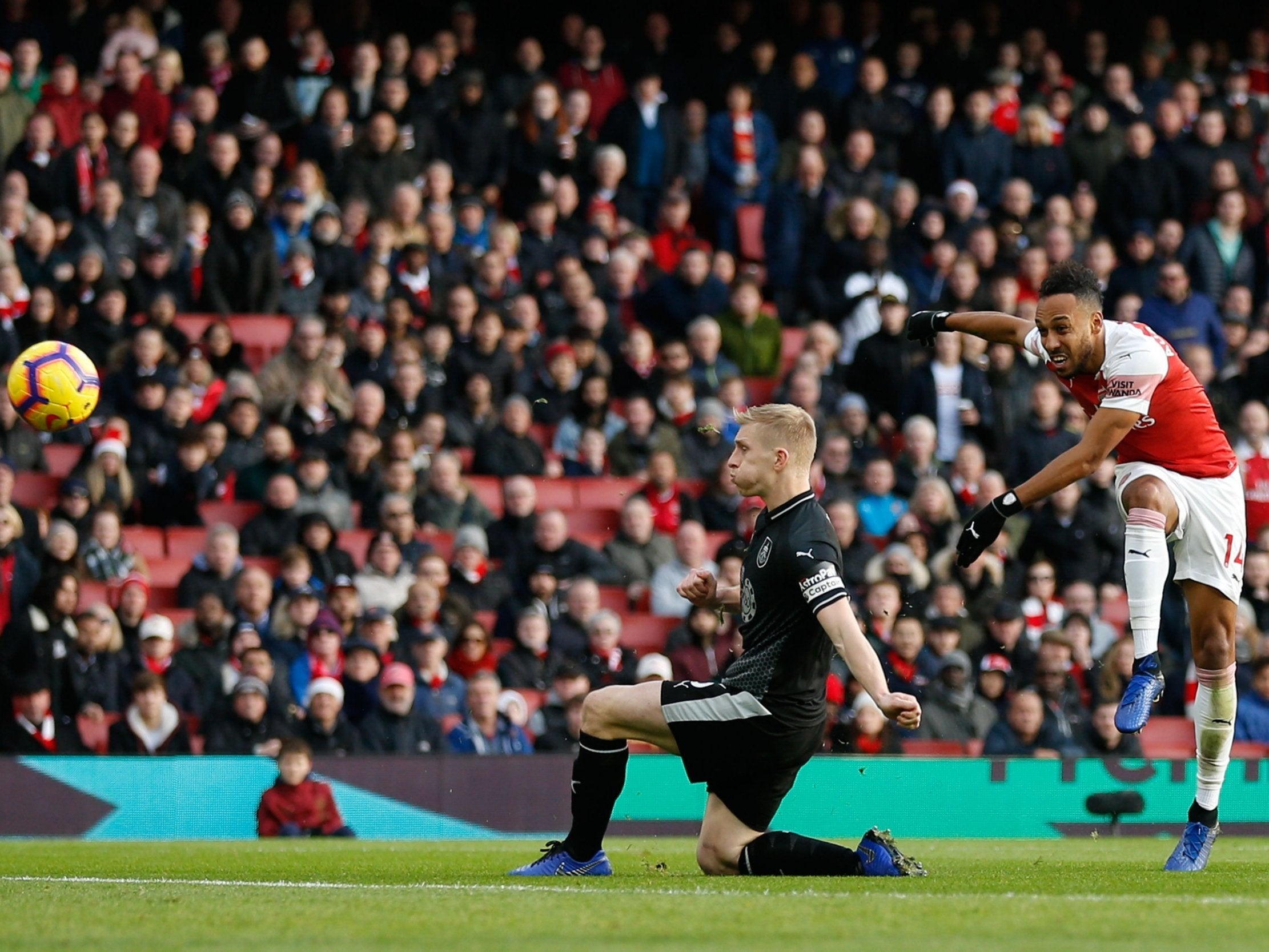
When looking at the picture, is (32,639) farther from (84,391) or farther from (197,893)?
(197,893)

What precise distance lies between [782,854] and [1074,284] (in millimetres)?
2771

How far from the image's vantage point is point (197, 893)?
7375mm

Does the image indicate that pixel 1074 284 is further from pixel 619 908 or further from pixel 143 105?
pixel 143 105

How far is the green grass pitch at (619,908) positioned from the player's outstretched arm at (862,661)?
2.08ft

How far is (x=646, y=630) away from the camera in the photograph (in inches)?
634

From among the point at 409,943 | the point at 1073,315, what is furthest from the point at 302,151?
the point at 409,943

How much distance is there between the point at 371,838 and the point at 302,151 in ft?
26.6

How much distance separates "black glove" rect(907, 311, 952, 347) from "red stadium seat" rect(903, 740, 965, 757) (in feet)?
18.5

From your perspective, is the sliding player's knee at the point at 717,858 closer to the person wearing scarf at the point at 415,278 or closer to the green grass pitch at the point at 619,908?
the green grass pitch at the point at 619,908

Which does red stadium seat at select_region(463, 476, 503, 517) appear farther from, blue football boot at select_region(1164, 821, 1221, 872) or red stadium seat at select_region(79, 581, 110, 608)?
blue football boot at select_region(1164, 821, 1221, 872)

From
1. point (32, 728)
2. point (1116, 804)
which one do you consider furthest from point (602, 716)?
point (32, 728)

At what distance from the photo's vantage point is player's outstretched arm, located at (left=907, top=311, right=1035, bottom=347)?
9125 millimetres

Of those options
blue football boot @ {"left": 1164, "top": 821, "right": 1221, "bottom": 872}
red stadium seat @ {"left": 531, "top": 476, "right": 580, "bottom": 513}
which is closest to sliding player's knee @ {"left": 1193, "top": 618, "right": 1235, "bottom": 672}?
blue football boot @ {"left": 1164, "top": 821, "right": 1221, "bottom": 872}

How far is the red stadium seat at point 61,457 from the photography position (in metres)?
16.2
